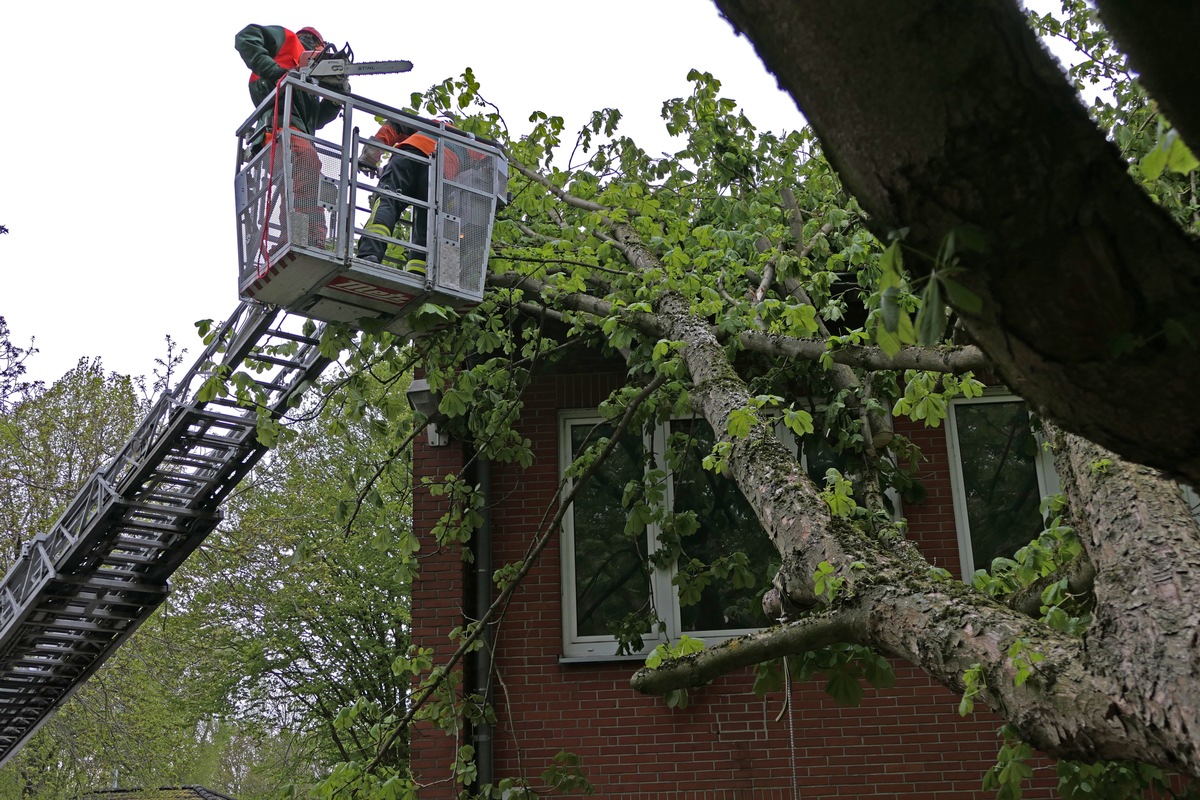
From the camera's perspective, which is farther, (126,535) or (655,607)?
(126,535)

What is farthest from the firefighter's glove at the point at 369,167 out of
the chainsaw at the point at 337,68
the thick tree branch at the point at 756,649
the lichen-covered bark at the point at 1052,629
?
the thick tree branch at the point at 756,649

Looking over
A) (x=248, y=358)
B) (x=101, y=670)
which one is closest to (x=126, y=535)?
(x=248, y=358)

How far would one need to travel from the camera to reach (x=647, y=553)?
8203 mm

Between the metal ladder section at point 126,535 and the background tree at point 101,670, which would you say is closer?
the metal ladder section at point 126,535

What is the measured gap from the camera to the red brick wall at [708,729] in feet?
24.8

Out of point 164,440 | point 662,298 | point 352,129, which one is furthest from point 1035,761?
point 164,440

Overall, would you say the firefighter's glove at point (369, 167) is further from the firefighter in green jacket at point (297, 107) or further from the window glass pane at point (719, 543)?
the window glass pane at point (719, 543)

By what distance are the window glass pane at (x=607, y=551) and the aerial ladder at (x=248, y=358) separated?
2152 mm

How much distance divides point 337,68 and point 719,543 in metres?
4.15

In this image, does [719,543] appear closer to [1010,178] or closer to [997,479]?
[997,479]

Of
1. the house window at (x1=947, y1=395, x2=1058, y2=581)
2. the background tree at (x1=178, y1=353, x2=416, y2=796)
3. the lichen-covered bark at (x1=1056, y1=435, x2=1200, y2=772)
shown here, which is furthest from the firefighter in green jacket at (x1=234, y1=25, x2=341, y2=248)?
the background tree at (x1=178, y1=353, x2=416, y2=796)

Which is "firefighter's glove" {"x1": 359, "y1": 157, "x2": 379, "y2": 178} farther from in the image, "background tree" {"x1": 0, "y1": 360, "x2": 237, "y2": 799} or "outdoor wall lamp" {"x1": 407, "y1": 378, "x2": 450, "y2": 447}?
"background tree" {"x1": 0, "y1": 360, "x2": 237, "y2": 799}

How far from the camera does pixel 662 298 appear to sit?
6.20 m

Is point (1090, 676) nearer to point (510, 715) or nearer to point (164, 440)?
point (510, 715)
